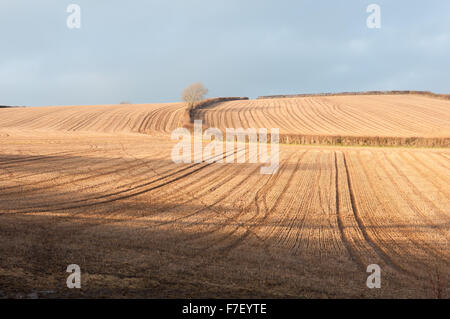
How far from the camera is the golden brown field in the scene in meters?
5.75

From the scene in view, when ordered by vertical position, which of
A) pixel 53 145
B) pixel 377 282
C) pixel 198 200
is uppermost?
pixel 53 145

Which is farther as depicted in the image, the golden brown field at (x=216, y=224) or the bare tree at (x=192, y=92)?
the bare tree at (x=192, y=92)

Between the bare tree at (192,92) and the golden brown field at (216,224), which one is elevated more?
the bare tree at (192,92)

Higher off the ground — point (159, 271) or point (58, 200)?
point (58, 200)

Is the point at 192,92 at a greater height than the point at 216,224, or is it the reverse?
the point at 192,92

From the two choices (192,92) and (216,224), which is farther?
(192,92)

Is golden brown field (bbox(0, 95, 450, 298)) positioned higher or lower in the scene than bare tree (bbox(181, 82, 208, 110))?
lower

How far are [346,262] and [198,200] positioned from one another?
18.0ft

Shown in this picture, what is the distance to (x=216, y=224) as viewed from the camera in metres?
9.27

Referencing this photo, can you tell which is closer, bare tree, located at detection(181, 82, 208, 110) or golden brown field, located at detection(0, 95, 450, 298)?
golden brown field, located at detection(0, 95, 450, 298)

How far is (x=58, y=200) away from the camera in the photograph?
1021cm

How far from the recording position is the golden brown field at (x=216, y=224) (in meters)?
5.75

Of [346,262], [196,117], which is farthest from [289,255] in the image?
[196,117]
